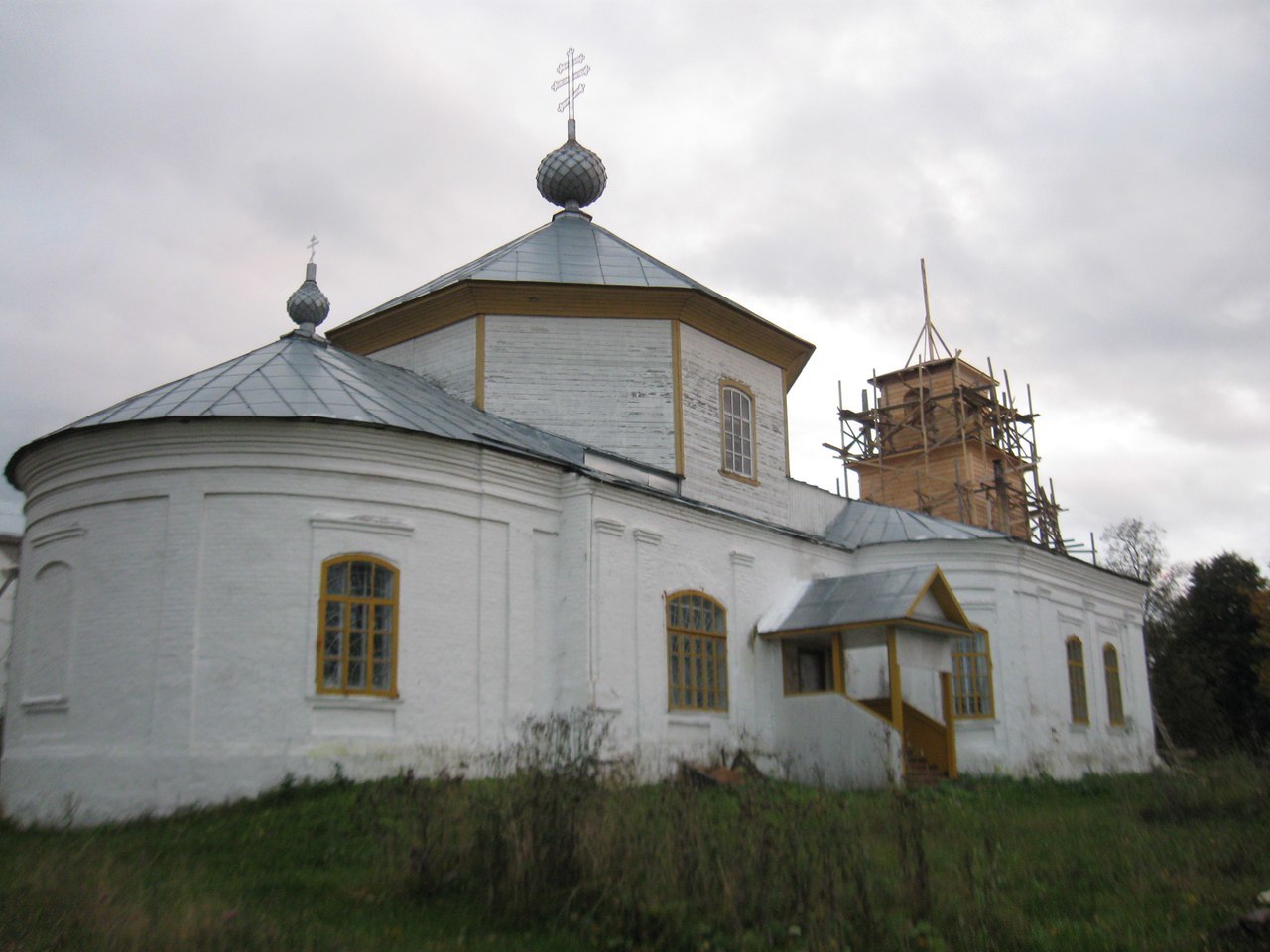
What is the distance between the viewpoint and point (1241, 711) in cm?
3095

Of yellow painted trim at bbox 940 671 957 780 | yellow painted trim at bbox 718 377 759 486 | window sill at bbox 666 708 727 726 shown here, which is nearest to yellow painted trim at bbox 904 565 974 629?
yellow painted trim at bbox 940 671 957 780

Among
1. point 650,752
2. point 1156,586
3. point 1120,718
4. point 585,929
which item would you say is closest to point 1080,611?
point 1120,718

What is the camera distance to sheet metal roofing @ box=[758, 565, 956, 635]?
16.3 meters

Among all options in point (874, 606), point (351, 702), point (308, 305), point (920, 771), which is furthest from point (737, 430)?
point (351, 702)

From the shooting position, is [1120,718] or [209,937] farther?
[1120,718]

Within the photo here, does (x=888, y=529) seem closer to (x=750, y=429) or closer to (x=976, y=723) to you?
(x=750, y=429)

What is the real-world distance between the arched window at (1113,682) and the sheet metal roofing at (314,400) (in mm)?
11316

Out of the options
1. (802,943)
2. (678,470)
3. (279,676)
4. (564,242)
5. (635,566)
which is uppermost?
(564,242)

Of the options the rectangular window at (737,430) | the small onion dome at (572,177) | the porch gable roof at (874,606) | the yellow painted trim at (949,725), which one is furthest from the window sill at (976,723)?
the small onion dome at (572,177)

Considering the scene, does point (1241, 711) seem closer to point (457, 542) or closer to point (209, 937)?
point (457, 542)

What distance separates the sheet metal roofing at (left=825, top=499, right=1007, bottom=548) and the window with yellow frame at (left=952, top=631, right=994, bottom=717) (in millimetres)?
1707

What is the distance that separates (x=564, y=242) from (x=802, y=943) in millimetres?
13834

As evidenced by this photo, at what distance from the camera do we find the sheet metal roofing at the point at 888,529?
19750mm

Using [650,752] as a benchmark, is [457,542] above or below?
above
